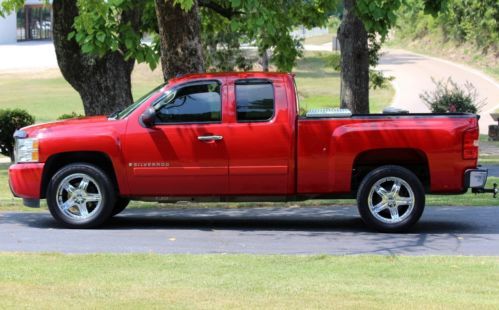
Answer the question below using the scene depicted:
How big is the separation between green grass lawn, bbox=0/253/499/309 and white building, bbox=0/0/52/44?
73.8 m

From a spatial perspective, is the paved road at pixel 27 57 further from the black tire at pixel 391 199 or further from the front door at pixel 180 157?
the black tire at pixel 391 199

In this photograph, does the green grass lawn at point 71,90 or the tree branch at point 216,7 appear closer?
the tree branch at point 216,7

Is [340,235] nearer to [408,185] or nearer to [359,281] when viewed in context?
[408,185]

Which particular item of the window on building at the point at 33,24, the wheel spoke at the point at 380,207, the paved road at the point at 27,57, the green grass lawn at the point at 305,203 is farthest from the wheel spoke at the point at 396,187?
the window on building at the point at 33,24

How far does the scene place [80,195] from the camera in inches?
442

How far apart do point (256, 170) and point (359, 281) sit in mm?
3396

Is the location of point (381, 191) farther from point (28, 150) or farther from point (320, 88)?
point (320, 88)

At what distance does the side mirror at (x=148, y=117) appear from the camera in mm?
10992

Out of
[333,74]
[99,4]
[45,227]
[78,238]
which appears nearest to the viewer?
[78,238]

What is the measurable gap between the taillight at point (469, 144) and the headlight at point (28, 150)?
494 cm

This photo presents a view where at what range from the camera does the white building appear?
3199 inches

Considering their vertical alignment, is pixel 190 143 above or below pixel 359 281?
above

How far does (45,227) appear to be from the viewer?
11.5 meters

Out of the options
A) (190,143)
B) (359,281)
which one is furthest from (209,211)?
(359,281)
